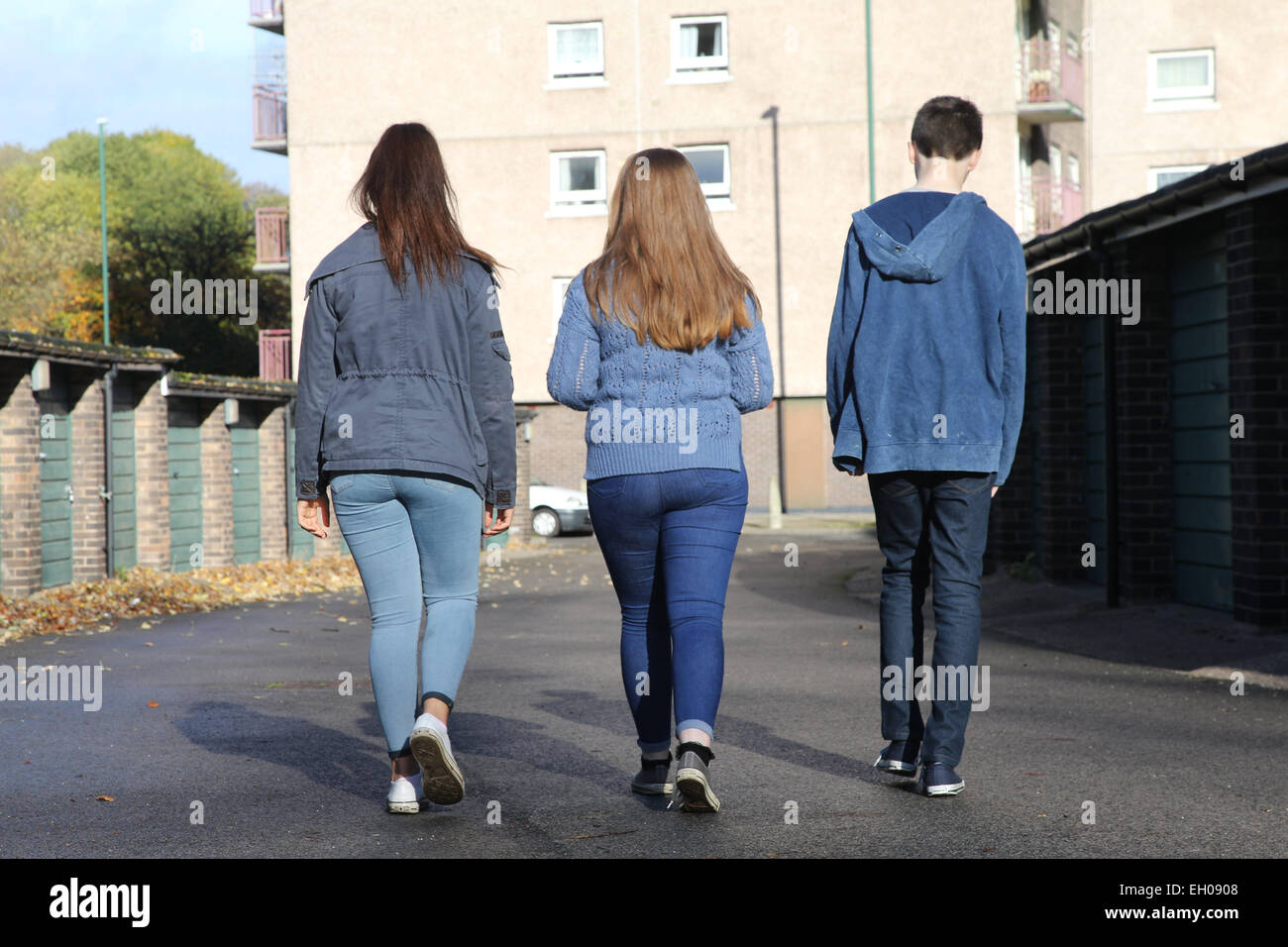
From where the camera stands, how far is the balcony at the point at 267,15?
36312 mm

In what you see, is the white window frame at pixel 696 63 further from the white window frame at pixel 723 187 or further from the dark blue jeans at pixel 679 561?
the dark blue jeans at pixel 679 561

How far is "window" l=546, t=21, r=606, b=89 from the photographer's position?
35.0 metres

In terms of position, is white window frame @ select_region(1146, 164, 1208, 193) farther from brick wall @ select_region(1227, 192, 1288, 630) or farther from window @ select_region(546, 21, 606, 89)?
brick wall @ select_region(1227, 192, 1288, 630)

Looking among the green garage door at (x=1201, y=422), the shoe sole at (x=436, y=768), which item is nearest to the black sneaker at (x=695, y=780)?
the shoe sole at (x=436, y=768)

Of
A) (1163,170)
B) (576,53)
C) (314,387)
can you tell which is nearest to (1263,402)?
(314,387)

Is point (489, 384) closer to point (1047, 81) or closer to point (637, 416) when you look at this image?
point (637, 416)

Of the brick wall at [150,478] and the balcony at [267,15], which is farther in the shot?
Result: the balcony at [267,15]

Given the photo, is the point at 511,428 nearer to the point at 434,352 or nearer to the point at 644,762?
the point at 434,352

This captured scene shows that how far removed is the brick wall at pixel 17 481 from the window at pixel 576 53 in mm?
23826

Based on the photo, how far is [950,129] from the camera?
16.1 feet

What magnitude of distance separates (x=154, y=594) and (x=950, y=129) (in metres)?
10.5

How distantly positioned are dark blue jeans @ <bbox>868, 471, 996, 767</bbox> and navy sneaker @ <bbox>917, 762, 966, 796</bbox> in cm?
3
